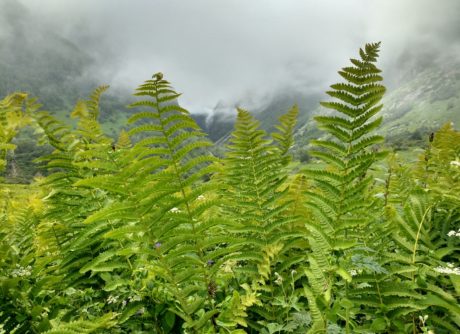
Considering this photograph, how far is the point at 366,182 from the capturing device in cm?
234

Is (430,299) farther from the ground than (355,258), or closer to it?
closer to it

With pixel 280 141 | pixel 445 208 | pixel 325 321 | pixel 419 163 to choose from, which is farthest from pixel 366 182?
pixel 419 163

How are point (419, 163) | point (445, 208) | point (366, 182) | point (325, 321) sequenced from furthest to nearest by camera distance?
point (419, 163), point (445, 208), point (366, 182), point (325, 321)

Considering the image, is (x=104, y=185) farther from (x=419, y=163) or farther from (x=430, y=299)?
(x=419, y=163)

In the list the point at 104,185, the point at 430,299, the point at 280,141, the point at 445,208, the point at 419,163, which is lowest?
the point at 430,299

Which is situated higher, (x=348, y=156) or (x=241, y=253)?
(x=348, y=156)

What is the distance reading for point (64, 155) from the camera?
346 centimetres

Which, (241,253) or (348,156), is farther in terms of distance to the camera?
(241,253)

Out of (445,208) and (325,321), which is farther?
(445,208)

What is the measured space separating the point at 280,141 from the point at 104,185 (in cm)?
295

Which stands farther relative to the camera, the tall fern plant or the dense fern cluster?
the tall fern plant

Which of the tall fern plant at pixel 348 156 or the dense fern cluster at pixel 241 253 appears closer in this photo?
the dense fern cluster at pixel 241 253

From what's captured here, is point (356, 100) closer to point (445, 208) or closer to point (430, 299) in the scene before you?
point (430, 299)

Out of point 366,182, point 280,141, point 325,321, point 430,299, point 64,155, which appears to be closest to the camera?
point 325,321
